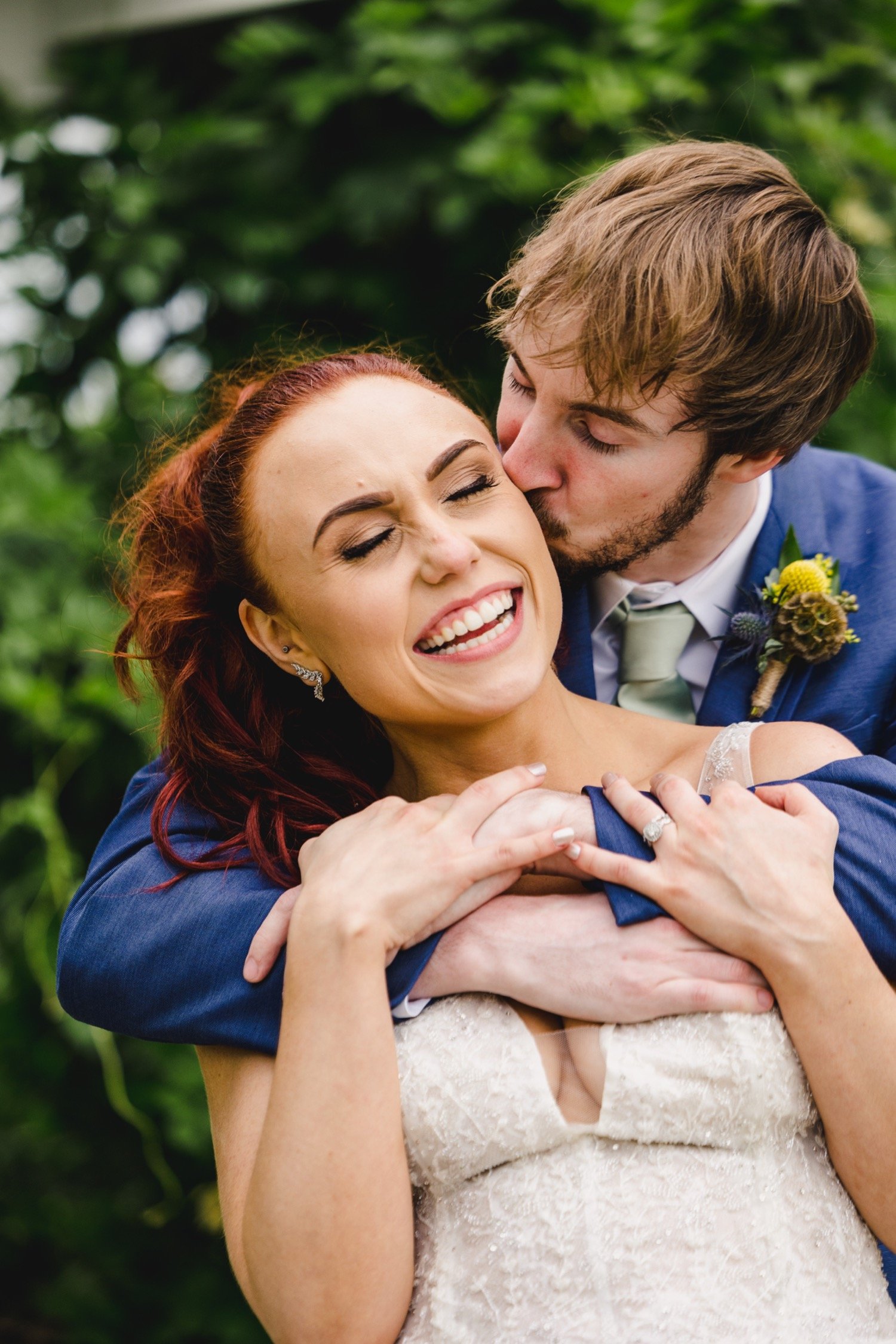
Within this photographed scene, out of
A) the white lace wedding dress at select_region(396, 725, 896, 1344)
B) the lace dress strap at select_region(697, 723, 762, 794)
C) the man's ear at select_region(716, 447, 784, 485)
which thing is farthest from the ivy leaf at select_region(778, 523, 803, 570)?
the white lace wedding dress at select_region(396, 725, 896, 1344)

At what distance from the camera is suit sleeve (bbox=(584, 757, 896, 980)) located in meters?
1.86

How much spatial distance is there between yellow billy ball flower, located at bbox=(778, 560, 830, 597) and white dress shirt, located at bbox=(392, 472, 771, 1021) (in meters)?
0.19

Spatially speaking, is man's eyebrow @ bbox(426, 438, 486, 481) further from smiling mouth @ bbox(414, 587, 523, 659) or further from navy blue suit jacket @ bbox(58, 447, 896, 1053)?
navy blue suit jacket @ bbox(58, 447, 896, 1053)

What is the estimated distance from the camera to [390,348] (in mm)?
2633

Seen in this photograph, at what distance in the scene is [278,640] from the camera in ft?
7.71

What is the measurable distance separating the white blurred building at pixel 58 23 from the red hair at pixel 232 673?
2.15 m

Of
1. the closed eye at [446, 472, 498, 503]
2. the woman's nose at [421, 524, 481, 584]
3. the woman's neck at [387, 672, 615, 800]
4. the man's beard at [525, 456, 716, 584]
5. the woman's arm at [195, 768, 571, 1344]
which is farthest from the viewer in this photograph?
the man's beard at [525, 456, 716, 584]

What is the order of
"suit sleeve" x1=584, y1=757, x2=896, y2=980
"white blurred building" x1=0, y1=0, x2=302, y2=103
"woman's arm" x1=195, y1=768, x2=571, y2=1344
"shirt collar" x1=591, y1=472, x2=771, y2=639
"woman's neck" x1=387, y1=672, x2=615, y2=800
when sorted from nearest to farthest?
"woman's arm" x1=195, y1=768, x2=571, y2=1344
"suit sleeve" x1=584, y1=757, x2=896, y2=980
"woman's neck" x1=387, y1=672, x2=615, y2=800
"shirt collar" x1=591, y1=472, x2=771, y2=639
"white blurred building" x1=0, y1=0, x2=302, y2=103

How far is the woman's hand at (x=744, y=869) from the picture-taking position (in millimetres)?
1787

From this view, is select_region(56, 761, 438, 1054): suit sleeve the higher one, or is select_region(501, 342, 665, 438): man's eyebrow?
select_region(501, 342, 665, 438): man's eyebrow

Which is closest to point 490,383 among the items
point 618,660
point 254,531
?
point 618,660

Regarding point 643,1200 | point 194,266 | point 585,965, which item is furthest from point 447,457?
point 194,266

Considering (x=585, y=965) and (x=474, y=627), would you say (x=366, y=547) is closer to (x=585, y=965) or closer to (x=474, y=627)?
(x=474, y=627)

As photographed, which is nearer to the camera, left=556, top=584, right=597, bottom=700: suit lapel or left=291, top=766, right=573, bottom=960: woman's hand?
left=291, top=766, right=573, bottom=960: woman's hand
